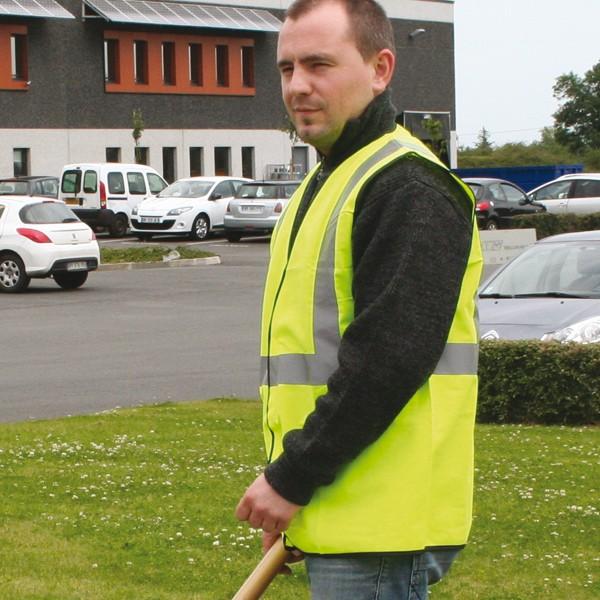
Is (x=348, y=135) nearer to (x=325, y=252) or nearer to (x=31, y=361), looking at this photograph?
(x=325, y=252)

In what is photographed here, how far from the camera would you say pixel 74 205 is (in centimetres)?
4106

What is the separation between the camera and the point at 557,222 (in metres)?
A: 34.4

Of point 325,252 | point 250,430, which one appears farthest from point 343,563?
point 250,430

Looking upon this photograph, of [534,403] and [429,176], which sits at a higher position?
[429,176]

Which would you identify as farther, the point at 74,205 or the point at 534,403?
the point at 74,205

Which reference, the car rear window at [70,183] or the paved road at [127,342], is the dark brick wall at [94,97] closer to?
the car rear window at [70,183]

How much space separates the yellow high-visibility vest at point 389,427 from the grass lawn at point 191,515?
310 cm

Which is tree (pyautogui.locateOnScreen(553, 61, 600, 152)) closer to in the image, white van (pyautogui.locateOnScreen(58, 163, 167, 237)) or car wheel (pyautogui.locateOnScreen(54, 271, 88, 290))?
white van (pyautogui.locateOnScreen(58, 163, 167, 237))

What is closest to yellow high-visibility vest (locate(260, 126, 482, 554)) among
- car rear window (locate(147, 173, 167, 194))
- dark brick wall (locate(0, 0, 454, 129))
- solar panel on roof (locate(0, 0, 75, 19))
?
car rear window (locate(147, 173, 167, 194))

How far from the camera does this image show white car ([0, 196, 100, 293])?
24.3 m

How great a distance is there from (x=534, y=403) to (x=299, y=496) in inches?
323

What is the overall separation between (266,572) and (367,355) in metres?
0.53

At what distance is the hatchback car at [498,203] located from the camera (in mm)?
38469

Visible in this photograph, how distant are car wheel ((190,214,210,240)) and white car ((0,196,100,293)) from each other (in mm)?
14491
